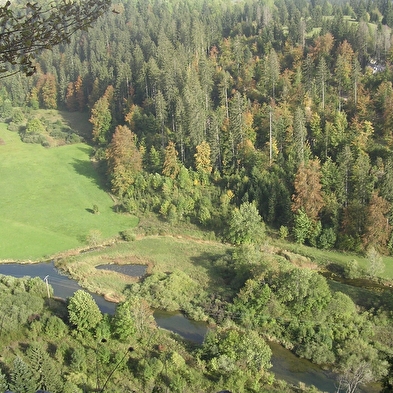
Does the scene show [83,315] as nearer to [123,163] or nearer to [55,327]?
[55,327]

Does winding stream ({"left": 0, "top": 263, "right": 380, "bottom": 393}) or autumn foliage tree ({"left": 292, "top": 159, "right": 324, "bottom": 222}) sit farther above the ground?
autumn foliage tree ({"left": 292, "top": 159, "right": 324, "bottom": 222})

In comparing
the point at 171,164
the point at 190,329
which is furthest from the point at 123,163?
the point at 190,329

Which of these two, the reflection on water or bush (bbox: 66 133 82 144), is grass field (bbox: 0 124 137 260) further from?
the reflection on water

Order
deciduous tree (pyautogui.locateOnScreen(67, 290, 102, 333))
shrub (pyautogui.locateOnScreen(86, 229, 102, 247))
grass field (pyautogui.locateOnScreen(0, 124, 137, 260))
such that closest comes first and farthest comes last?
deciduous tree (pyautogui.locateOnScreen(67, 290, 102, 333))
shrub (pyautogui.locateOnScreen(86, 229, 102, 247))
grass field (pyautogui.locateOnScreen(0, 124, 137, 260))

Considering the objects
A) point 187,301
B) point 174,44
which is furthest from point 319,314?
point 174,44

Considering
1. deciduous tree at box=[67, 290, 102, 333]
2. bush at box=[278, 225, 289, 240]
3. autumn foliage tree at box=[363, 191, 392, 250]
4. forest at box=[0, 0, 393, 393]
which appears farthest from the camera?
bush at box=[278, 225, 289, 240]

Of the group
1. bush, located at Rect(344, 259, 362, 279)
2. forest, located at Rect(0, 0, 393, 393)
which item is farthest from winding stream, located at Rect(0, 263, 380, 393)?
bush, located at Rect(344, 259, 362, 279)

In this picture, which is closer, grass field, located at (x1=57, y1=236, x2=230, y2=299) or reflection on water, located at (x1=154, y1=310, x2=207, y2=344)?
reflection on water, located at (x1=154, y1=310, x2=207, y2=344)
